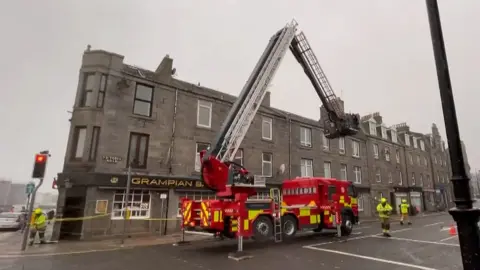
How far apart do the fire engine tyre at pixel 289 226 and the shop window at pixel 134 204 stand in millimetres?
7426

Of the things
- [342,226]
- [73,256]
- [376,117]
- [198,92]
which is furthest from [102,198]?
[376,117]

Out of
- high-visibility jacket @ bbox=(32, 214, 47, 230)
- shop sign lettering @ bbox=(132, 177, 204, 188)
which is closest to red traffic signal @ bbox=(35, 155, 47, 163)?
high-visibility jacket @ bbox=(32, 214, 47, 230)

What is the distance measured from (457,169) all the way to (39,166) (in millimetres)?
12760

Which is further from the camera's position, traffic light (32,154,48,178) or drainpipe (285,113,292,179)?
drainpipe (285,113,292,179)

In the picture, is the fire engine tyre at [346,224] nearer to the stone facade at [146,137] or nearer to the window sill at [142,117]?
the stone facade at [146,137]

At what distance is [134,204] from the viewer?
48.7 ft

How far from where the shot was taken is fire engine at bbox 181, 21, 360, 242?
33.3 ft

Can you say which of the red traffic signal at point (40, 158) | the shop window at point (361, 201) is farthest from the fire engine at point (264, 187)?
the shop window at point (361, 201)

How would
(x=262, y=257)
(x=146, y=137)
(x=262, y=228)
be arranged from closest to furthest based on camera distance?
(x=262, y=257), (x=262, y=228), (x=146, y=137)

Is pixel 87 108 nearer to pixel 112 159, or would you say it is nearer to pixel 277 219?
pixel 112 159

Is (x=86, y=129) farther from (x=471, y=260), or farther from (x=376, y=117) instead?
(x=376, y=117)

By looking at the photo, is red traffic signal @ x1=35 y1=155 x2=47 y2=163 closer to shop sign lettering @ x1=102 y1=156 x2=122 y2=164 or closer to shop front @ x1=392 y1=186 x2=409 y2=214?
shop sign lettering @ x1=102 y1=156 x2=122 y2=164

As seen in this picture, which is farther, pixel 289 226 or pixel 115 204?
pixel 115 204

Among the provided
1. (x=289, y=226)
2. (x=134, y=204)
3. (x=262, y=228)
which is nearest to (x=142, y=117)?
(x=134, y=204)
